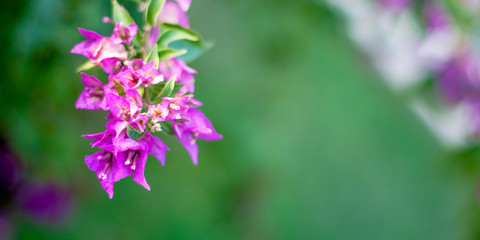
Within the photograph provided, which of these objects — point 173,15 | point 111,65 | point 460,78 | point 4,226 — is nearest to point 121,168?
point 111,65

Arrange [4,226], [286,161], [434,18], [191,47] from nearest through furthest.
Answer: [191,47] → [434,18] → [4,226] → [286,161]

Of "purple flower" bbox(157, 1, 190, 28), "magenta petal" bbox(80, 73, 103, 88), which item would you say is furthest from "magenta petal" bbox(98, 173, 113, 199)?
"purple flower" bbox(157, 1, 190, 28)

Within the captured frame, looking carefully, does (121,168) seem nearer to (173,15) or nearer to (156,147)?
(156,147)

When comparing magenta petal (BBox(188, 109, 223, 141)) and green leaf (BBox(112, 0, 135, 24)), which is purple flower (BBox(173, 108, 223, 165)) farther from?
green leaf (BBox(112, 0, 135, 24))

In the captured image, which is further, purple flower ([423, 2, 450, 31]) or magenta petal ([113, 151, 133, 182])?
purple flower ([423, 2, 450, 31])

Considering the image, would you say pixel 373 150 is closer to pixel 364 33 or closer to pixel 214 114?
pixel 364 33

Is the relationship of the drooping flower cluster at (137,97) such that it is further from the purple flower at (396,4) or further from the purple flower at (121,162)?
the purple flower at (396,4)
